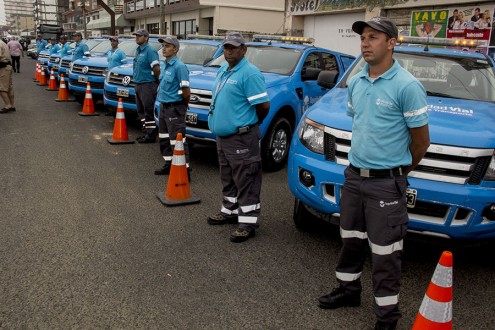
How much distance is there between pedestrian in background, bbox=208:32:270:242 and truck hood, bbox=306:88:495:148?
1.77ft

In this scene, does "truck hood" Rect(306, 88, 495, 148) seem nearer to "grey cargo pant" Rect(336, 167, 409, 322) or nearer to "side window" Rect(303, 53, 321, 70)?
"grey cargo pant" Rect(336, 167, 409, 322)

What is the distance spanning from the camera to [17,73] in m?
24.9

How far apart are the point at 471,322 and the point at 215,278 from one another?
6.01 ft

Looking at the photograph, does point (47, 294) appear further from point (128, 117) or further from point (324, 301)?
point (128, 117)

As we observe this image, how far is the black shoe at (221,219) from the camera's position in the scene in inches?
186

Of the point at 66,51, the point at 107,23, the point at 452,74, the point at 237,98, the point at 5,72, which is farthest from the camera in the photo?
the point at 107,23

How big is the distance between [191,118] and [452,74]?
3440 mm

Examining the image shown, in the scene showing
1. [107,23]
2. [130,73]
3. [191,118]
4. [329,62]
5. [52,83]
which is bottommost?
[52,83]

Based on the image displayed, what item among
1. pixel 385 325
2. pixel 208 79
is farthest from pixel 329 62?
pixel 385 325

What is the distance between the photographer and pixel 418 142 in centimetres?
273

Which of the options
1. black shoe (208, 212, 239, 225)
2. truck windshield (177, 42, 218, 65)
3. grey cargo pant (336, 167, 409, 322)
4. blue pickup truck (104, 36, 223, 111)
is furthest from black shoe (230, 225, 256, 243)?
truck windshield (177, 42, 218, 65)

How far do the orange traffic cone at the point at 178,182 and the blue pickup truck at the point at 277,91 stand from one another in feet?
4.09

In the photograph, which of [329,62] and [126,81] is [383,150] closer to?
[329,62]

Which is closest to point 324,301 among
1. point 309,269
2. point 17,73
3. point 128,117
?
point 309,269
